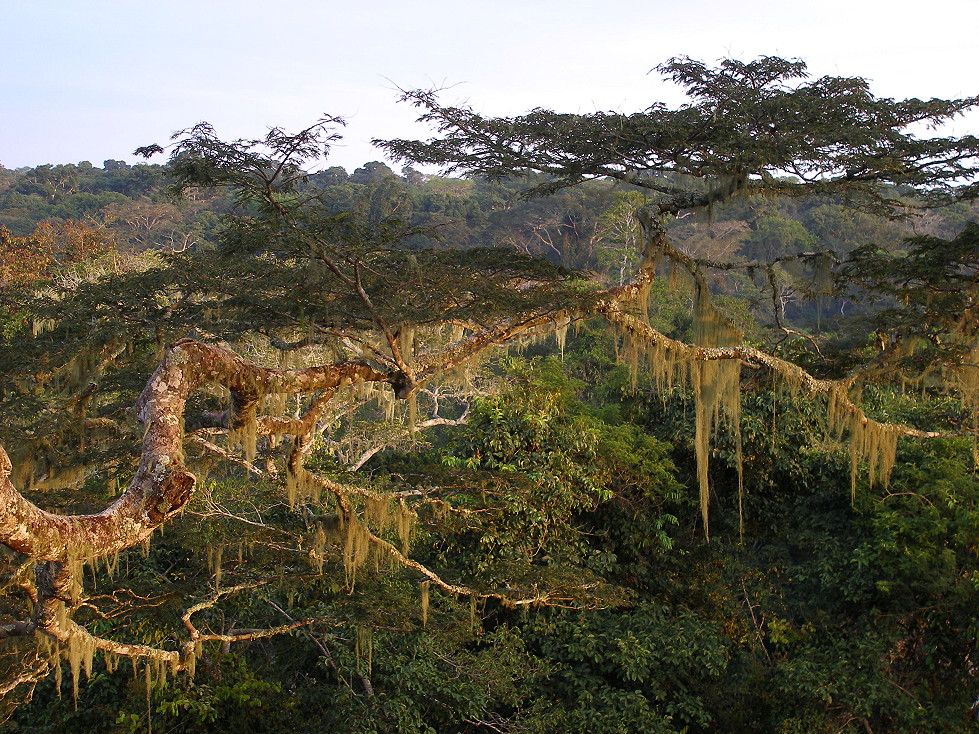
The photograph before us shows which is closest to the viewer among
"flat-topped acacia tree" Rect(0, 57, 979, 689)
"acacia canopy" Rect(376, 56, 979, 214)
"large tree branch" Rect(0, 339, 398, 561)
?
"large tree branch" Rect(0, 339, 398, 561)

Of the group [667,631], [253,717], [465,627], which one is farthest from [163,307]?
[667,631]

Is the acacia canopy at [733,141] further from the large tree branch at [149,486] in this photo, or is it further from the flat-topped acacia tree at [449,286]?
the large tree branch at [149,486]

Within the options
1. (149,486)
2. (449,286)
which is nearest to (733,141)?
(449,286)

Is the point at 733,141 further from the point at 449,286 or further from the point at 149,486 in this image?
the point at 149,486

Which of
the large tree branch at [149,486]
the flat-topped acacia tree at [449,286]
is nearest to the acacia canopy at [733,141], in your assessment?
the flat-topped acacia tree at [449,286]

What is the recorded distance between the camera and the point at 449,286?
4785 mm

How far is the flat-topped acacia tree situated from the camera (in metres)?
4.21

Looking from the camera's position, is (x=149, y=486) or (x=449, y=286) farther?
(x=449, y=286)

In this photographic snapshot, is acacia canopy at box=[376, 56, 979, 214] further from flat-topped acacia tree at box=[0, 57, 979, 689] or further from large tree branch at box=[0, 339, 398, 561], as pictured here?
large tree branch at box=[0, 339, 398, 561]

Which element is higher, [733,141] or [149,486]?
[733,141]

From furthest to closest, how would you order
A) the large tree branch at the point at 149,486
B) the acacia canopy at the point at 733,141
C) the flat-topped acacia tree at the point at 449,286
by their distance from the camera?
1. the acacia canopy at the point at 733,141
2. the flat-topped acacia tree at the point at 449,286
3. the large tree branch at the point at 149,486

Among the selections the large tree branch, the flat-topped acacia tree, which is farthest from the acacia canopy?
the large tree branch

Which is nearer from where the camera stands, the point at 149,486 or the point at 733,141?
the point at 149,486

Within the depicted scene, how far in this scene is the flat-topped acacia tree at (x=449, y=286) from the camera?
4.21 meters
